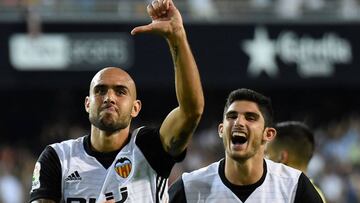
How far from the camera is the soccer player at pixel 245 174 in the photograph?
588 cm

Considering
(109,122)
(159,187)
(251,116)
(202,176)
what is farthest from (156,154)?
(251,116)

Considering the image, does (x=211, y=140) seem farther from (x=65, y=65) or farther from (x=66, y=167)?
(x=66, y=167)

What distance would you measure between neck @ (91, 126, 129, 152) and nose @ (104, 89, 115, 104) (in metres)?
0.21

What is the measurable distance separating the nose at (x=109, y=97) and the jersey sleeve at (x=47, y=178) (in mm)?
459

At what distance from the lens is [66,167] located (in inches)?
223

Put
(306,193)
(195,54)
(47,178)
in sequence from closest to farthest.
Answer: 1. (47,178)
2. (306,193)
3. (195,54)

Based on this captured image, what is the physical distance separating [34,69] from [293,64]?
4.30 meters

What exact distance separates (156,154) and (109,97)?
401 mm

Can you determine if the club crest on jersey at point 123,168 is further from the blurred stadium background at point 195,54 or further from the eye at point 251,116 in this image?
the blurred stadium background at point 195,54

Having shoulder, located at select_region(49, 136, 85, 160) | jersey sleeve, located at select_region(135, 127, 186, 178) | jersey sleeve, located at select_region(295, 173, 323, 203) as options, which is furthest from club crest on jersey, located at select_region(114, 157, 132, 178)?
jersey sleeve, located at select_region(295, 173, 323, 203)

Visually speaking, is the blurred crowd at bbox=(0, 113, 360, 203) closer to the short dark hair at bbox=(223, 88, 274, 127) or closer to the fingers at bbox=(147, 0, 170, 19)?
the short dark hair at bbox=(223, 88, 274, 127)

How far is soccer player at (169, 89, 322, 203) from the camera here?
588cm

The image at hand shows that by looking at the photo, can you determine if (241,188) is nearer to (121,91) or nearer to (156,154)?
(156,154)

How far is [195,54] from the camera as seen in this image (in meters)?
16.8
